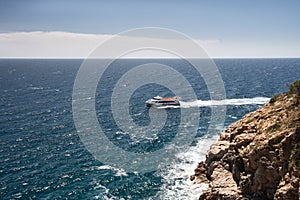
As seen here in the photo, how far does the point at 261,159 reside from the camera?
3709cm

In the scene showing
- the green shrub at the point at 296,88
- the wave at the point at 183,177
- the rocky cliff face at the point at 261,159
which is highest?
the green shrub at the point at 296,88

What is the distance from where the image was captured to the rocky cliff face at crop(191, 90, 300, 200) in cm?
3481

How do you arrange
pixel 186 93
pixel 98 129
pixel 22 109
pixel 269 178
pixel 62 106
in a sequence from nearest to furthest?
pixel 269 178 < pixel 98 129 < pixel 22 109 < pixel 62 106 < pixel 186 93

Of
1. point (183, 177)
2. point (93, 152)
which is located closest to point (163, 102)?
point (93, 152)

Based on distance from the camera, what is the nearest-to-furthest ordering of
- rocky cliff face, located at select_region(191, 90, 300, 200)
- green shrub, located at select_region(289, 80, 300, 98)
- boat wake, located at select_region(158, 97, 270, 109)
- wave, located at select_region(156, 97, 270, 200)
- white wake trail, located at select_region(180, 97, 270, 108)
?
rocky cliff face, located at select_region(191, 90, 300, 200), green shrub, located at select_region(289, 80, 300, 98), wave, located at select_region(156, 97, 270, 200), boat wake, located at select_region(158, 97, 270, 109), white wake trail, located at select_region(180, 97, 270, 108)

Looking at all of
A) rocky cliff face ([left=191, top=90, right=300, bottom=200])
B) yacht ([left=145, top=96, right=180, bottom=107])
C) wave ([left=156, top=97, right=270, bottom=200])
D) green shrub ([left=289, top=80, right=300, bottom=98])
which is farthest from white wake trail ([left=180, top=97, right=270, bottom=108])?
green shrub ([left=289, top=80, right=300, bottom=98])

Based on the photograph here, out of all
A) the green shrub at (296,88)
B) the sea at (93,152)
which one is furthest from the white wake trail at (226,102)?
the green shrub at (296,88)

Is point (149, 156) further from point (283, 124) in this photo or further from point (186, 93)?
point (186, 93)

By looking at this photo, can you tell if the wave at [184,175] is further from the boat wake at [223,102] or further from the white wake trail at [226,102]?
the white wake trail at [226,102]

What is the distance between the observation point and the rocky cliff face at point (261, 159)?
1371 inches

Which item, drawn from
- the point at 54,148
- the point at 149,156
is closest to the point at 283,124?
the point at 149,156

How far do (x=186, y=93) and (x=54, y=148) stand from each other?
7775 cm

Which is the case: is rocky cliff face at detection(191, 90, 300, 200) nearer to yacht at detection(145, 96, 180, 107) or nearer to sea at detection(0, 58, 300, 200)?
sea at detection(0, 58, 300, 200)

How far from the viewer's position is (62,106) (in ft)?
340
